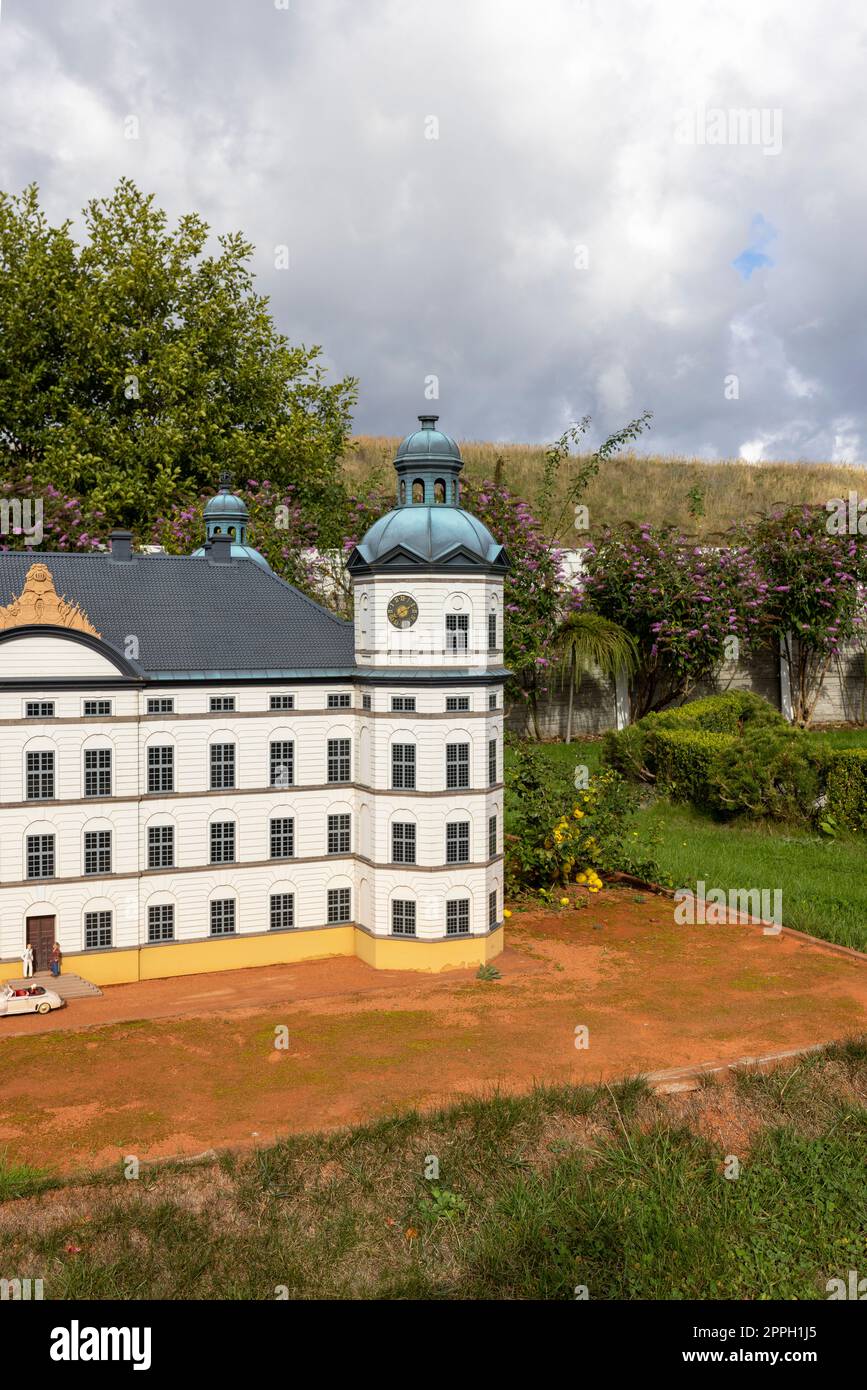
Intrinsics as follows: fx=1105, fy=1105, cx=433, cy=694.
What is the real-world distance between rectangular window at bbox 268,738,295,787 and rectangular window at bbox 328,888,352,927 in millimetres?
2983

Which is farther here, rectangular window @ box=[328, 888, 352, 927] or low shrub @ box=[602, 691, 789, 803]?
low shrub @ box=[602, 691, 789, 803]

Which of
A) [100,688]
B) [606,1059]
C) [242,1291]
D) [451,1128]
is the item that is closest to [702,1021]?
[606,1059]

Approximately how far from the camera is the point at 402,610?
85.9ft

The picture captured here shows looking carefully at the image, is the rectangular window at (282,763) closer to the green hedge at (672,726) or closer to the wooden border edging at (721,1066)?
the wooden border edging at (721,1066)

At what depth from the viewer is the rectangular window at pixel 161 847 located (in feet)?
83.4

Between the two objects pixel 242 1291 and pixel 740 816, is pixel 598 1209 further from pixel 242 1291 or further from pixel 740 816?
pixel 740 816

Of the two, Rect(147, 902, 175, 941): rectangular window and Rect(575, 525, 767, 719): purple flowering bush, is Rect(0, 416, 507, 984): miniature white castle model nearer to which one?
Rect(147, 902, 175, 941): rectangular window

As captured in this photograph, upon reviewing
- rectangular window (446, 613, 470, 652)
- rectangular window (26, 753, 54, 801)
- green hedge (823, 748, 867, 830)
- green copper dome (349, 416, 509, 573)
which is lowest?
green hedge (823, 748, 867, 830)

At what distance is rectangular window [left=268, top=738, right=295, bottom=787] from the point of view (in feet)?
87.3

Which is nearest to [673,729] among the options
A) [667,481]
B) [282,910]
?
[282,910]

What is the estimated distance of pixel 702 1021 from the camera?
22750mm

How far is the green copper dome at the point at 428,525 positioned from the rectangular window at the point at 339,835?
6185mm

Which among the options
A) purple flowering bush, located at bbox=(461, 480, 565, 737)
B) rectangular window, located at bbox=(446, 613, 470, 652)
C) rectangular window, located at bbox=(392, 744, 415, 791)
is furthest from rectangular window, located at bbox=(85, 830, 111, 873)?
purple flowering bush, located at bbox=(461, 480, 565, 737)

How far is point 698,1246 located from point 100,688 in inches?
649
